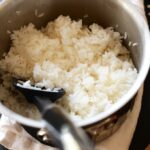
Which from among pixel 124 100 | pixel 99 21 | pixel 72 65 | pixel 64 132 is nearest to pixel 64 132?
pixel 64 132

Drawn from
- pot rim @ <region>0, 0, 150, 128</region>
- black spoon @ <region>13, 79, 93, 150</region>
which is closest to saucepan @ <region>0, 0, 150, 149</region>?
pot rim @ <region>0, 0, 150, 128</region>

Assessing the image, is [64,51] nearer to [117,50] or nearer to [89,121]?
[117,50]

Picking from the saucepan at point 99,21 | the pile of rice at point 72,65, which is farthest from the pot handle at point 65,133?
the pile of rice at point 72,65

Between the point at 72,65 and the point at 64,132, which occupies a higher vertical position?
the point at 64,132

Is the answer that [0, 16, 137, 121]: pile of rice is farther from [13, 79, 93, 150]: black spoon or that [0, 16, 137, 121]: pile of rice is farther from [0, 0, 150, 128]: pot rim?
[13, 79, 93, 150]: black spoon

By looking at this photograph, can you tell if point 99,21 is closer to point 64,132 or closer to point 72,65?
point 72,65

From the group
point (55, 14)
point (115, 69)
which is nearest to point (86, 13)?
point (55, 14)
